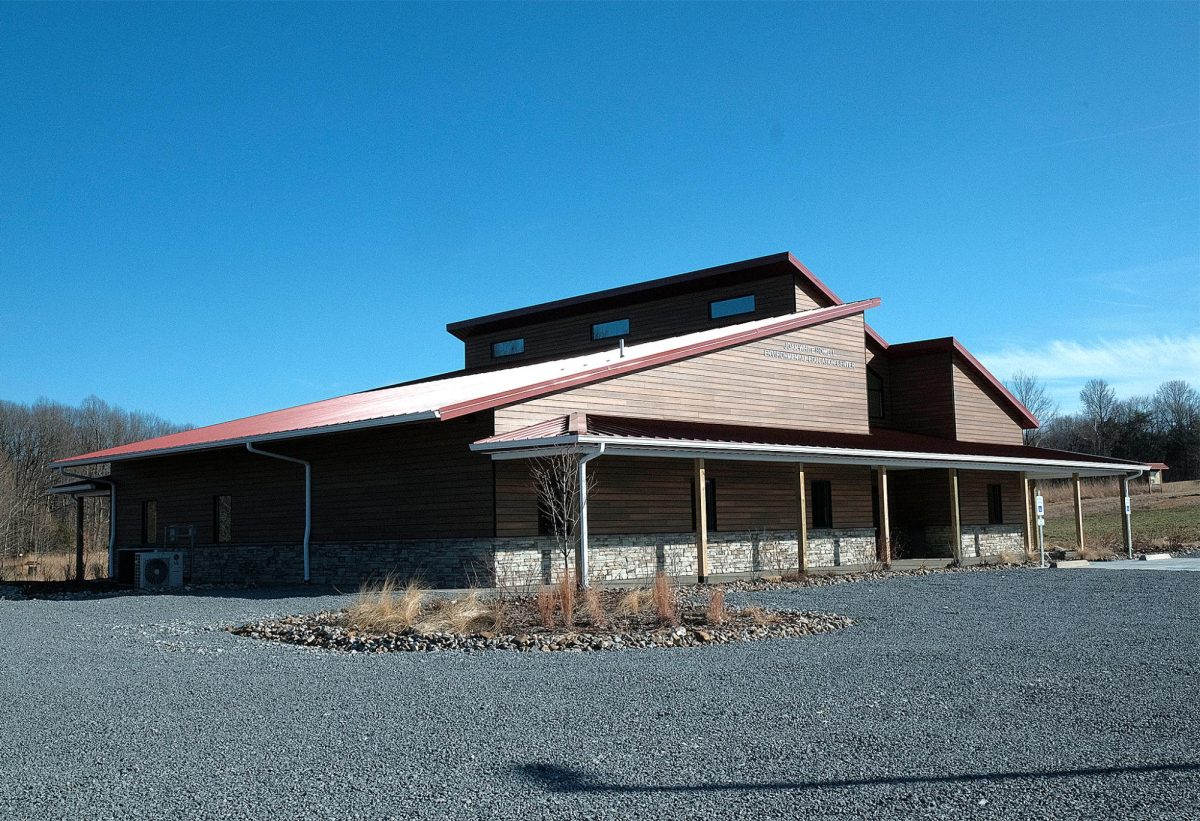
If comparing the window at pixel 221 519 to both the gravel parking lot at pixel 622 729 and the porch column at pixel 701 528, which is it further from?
the gravel parking lot at pixel 622 729

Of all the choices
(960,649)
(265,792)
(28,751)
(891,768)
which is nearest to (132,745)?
(28,751)

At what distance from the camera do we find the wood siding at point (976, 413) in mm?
27375

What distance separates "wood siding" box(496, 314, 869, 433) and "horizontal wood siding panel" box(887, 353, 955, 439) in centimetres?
356

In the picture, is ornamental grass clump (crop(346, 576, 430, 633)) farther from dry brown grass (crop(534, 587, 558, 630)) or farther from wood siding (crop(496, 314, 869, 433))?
wood siding (crop(496, 314, 869, 433))

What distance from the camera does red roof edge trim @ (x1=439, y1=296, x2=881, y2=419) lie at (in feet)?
54.8

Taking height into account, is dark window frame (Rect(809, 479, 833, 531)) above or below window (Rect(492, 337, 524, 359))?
below

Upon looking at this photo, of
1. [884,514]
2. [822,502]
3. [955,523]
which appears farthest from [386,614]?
[955,523]

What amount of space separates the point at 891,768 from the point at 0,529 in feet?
126

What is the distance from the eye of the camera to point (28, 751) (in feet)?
19.9

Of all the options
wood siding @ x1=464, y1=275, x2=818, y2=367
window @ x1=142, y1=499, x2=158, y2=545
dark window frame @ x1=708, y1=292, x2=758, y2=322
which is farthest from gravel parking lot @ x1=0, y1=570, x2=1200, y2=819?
dark window frame @ x1=708, y1=292, x2=758, y2=322

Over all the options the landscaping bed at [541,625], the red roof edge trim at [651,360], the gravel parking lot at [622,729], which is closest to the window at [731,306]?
the red roof edge trim at [651,360]

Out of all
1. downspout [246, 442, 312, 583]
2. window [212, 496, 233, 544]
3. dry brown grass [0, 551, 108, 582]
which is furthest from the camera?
dry brown grass [0, 551, 108, 582]

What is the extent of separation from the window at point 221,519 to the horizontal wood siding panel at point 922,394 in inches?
666

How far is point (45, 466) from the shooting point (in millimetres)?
31203
